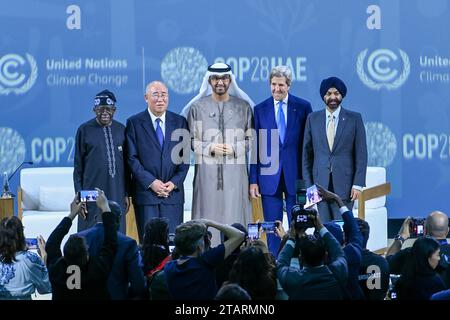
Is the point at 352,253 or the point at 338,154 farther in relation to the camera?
the point at 338,154

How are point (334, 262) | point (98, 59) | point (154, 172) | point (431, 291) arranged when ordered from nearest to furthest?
1. point (334, 262)
2. point (431, 291)
3. point (154, 172)
4. point (98, 59)

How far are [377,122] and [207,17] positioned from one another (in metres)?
1.81

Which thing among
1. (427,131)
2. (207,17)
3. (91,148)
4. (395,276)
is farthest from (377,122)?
(395,276)

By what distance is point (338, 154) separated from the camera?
859cm

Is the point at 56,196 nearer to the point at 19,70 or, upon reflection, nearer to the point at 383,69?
the point at 19,70

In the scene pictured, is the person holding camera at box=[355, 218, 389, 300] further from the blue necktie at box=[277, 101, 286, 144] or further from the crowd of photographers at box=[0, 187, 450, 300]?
the blue necktie at box=[277, 101, 286, 144]

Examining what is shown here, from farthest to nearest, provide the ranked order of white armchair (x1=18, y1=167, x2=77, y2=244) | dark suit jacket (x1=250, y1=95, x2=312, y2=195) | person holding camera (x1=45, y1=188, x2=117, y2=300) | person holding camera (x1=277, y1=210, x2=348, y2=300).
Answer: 1. white armchair (x1=18, y1=167, x2=77, y2=244)
2. dark suit jacket (x1=250, y1=95, x2=312, y2=195)
3. person holding camera (x1=45, y1=188, x2=117, y2=300)
4. person holding camera (x1=277, y1=210, x2=348, y2=300)

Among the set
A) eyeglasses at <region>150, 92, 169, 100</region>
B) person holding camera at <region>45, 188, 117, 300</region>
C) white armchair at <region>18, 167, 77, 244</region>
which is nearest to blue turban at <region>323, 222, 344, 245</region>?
person holding camera at <region>45, 188, 117, 300</region>

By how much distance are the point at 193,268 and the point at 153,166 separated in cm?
275

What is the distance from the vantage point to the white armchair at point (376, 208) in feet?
33.7

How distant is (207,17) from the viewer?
35.2 ft

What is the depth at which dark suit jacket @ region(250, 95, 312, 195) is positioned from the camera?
8648 mm

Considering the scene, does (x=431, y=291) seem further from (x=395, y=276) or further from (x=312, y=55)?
(x=312, y=55)

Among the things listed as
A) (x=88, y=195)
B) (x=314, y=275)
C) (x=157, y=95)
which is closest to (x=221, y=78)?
(x=157, y=95)
